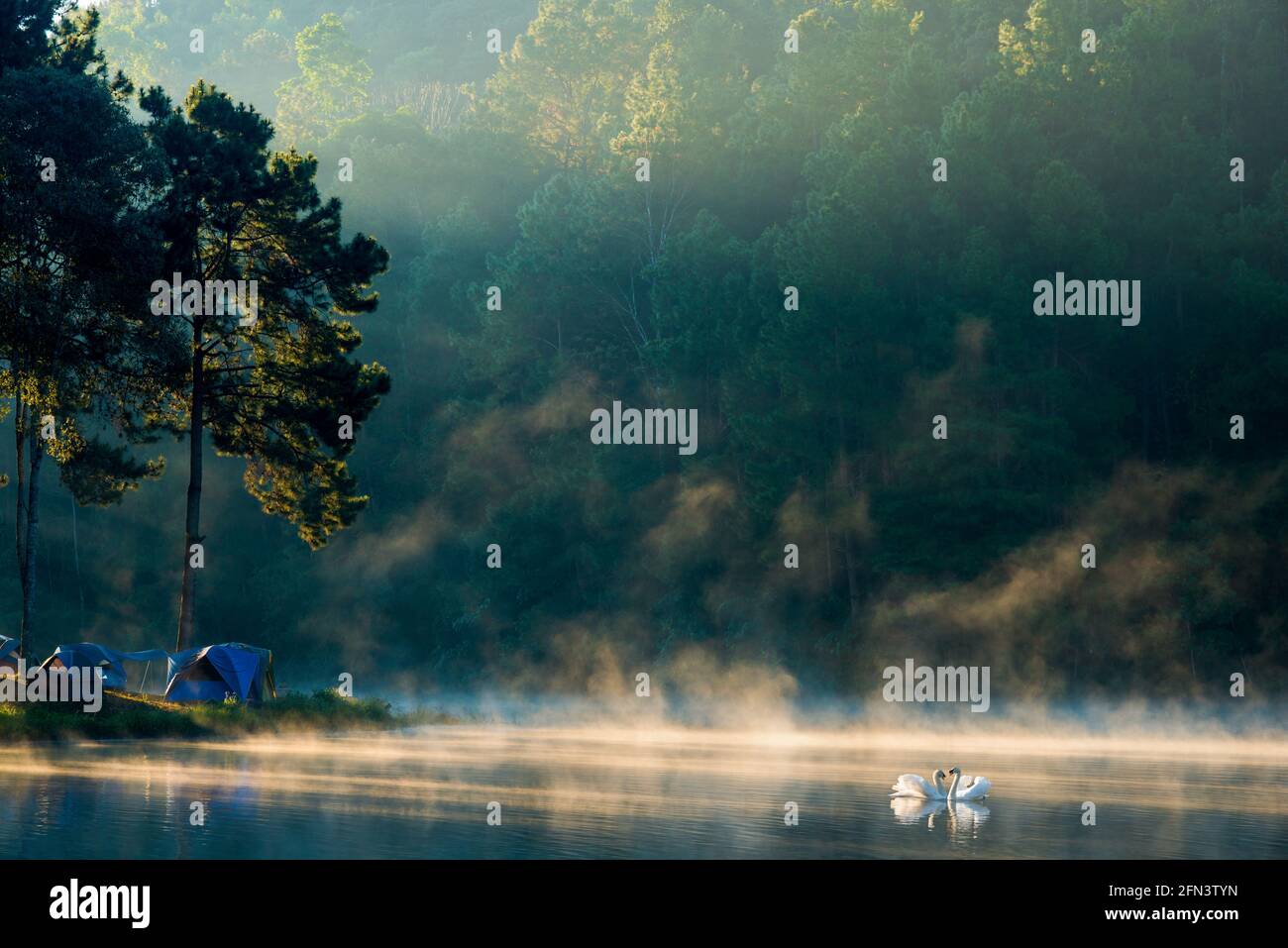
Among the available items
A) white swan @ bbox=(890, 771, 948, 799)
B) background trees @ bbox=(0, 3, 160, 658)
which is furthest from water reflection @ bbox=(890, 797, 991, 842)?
background trees @ bbox=(0, 3, 160, 658)

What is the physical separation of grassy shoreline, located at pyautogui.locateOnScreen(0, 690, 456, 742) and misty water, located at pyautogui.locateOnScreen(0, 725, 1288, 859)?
1897 millimetres

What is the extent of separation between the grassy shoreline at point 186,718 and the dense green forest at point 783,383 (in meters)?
6.09

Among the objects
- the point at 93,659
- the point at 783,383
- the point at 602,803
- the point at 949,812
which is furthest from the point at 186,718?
the point at 783,383

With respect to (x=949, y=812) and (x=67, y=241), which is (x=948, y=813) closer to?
(x=949, y=812)

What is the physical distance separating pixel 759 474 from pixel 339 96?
83.9 m

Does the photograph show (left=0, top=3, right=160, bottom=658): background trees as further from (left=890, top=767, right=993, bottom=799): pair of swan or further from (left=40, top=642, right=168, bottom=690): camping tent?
(left=890, top=767, right=993, bottom=799): pair of swan

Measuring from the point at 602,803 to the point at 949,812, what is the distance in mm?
5137

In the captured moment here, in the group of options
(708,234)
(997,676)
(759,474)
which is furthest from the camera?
(708,234)

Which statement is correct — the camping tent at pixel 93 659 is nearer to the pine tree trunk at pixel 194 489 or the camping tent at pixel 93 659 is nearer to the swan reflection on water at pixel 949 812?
the pine tree trunk at pixel 194 489

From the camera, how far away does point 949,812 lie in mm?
21906

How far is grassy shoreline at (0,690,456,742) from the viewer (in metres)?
33.8

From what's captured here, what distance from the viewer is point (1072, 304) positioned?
181ft
